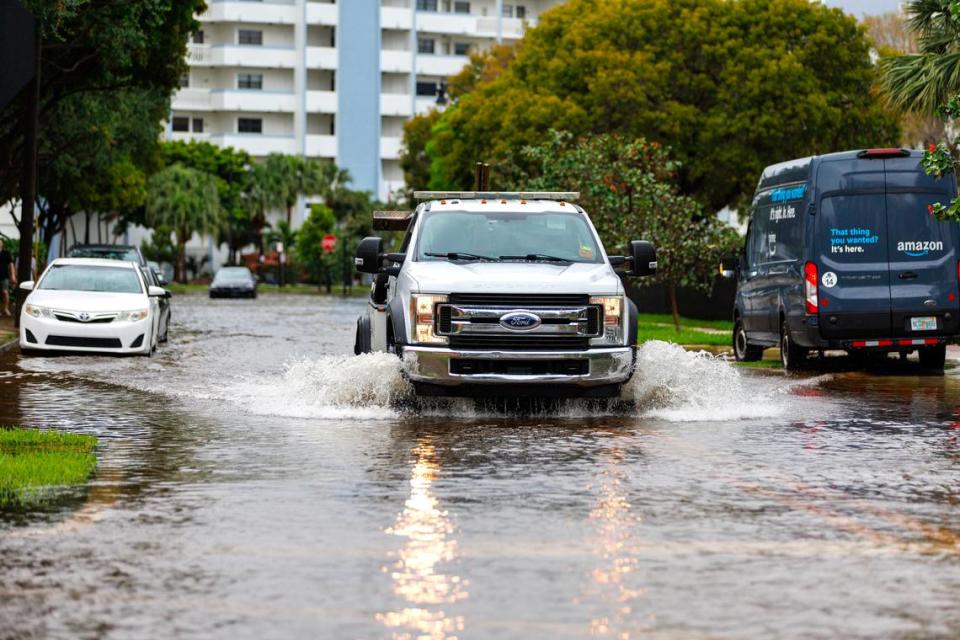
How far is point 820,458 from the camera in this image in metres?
12.6

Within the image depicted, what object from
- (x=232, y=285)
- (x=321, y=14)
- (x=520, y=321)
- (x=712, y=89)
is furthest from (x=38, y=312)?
(x=321, y=14)

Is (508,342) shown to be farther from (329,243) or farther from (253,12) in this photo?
(253,12)

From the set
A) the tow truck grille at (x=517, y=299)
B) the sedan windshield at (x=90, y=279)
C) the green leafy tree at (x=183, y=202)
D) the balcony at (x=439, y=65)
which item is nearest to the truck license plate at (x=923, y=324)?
the tow truck grille at (x=517, y=299)

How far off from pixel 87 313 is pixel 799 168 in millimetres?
10038

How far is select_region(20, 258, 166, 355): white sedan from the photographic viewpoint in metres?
24.6

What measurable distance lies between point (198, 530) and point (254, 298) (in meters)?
60.7

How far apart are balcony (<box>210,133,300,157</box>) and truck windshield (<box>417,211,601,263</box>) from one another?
93741mm

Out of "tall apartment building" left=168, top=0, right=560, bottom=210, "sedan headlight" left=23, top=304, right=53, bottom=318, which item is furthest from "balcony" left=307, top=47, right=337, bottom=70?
"sedan headlight" left=23, top=304, right=53, bottom=318

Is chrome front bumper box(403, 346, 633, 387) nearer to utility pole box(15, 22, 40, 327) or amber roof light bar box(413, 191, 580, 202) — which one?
amber roof light bar box(413, 191, 580, 202)

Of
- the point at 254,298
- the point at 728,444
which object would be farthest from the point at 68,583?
the point at 254,298

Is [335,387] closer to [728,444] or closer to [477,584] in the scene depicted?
[728,444]

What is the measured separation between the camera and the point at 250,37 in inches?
4341

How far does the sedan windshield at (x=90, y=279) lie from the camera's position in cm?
2581

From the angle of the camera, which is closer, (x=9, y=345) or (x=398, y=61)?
(x=9, y=345)
